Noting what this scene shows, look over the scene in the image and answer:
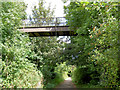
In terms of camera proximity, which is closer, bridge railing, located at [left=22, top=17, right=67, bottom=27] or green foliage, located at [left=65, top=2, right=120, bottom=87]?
green foliage, located at [left=65, top=2, right=120, bottom=87]

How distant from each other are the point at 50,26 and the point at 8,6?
2240 millimetres

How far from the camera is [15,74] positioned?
3.61m

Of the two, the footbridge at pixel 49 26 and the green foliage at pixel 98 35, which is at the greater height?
the footbridge at pixel 49 26

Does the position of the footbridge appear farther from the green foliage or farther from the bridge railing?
the green foliage

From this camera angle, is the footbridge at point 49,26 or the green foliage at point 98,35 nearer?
the green foliage at point 98,35

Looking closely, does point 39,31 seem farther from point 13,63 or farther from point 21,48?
point 13,63

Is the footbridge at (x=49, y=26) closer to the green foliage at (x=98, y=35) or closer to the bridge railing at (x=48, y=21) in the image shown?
the bridge railing at (x=48, y=21)

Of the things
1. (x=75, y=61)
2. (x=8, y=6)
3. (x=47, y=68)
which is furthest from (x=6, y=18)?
(x=47, y=68)

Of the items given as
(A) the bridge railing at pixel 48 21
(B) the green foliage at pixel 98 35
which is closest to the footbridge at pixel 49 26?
(A) the bridge railing at pixel 48 21

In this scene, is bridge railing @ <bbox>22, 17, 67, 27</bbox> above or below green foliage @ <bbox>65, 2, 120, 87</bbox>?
above

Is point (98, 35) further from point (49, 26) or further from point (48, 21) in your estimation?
point (48, 21)

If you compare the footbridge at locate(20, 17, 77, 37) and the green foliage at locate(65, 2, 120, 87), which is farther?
the footbridge at locate(20, 17, 77, 37)

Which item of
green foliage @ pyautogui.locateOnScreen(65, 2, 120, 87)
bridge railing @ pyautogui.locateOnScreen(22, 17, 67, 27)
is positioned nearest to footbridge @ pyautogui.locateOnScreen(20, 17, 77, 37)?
bridge railing @ pyautogui.locateOnScreen(22, 17, 67, 27)

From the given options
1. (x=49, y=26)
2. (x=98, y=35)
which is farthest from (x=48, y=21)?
(x=98, y=35)
